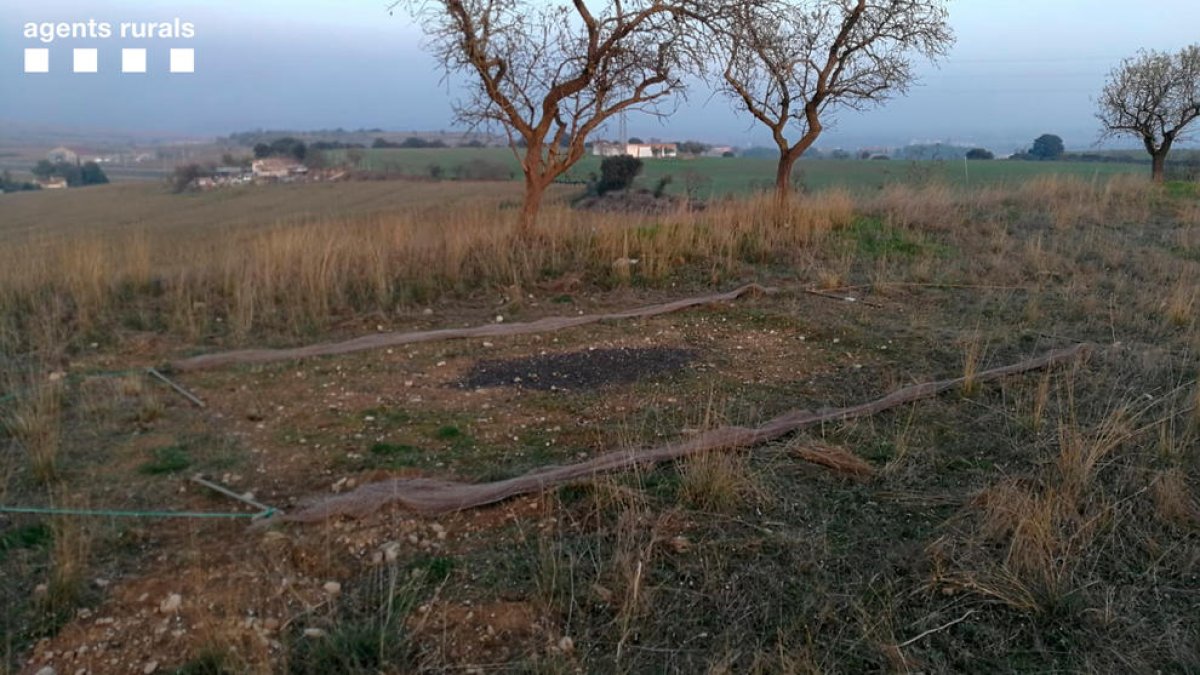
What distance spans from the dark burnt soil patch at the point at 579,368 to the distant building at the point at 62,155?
16.7 m

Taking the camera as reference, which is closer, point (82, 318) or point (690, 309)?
point (82, 318)

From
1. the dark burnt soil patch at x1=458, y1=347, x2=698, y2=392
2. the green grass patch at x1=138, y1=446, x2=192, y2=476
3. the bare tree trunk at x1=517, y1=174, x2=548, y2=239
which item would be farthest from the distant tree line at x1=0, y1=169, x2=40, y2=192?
the green grass patch at x1=138, y1=446, x2=192, y2=476

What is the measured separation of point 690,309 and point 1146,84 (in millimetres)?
16697

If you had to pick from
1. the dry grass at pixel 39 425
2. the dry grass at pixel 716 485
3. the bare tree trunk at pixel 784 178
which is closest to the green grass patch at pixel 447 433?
the dry grass at pixel 716 485

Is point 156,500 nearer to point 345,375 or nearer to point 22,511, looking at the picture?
point 22,511

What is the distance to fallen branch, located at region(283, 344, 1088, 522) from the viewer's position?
3.43 m

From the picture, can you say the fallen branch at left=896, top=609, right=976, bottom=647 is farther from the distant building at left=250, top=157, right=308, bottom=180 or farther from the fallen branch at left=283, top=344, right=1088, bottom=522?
the distant building at left=250, top=157, right=308, bottom=180

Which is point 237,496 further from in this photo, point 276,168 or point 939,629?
point 276,168

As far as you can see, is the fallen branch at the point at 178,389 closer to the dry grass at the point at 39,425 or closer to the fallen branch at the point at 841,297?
the dry grass at the point at 39,425

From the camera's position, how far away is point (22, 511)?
3428 millimetres

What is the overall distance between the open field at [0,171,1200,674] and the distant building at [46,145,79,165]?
12268 mm

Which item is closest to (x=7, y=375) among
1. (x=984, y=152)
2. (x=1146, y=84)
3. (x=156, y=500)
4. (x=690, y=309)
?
(x=156, y=500)

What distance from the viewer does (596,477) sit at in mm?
3588

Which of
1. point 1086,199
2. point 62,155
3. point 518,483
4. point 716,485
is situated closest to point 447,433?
point 518,483
